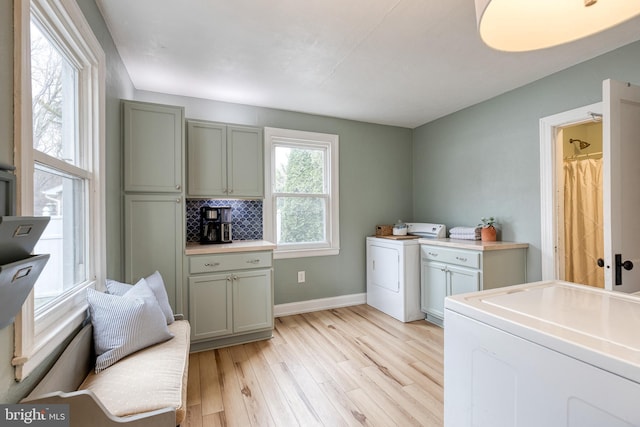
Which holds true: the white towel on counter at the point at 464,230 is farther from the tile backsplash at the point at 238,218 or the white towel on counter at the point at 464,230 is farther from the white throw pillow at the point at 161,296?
the white throw pillow at the point at 161,296

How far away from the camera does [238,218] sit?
10.7 feet

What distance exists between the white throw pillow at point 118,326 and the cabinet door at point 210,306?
89 cm

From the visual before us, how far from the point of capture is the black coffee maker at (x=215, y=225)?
2.95m

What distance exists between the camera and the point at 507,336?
90 cm

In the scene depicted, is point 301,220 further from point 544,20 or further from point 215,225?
point 544,20

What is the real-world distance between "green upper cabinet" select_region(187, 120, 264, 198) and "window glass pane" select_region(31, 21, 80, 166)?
116cm

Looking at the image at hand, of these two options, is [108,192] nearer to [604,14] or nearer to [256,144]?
[256,144]

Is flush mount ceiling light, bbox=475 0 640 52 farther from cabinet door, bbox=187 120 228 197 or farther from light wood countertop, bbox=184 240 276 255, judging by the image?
cabinet door, bbox=187 120 228 197

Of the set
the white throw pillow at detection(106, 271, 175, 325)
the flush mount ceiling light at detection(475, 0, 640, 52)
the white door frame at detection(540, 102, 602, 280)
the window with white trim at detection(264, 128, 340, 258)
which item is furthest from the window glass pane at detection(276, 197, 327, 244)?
the flush mount ceiling light at detection(475, 0, 640, 52)

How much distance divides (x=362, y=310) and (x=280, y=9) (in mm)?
3197

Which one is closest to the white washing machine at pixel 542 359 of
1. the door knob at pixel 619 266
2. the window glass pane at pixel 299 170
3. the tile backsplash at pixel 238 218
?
the door knob at pixel 619 266

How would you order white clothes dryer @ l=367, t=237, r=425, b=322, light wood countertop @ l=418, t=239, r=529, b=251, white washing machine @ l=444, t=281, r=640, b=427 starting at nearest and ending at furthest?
1. white washing machine @ l=444, t=281, r=640, b=427
2. light wood countertop @ l=418, t=239, r=529, b=251
3. white clothes dryer @ l=367, t=237, r=425, b=322

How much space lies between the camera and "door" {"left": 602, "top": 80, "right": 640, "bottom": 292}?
5.63 ft

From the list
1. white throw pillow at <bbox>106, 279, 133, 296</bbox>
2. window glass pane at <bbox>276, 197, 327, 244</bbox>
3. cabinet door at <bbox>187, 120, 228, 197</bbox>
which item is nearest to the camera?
white throw pillow at <bbox>106, 279, 133, 296</bbox>
